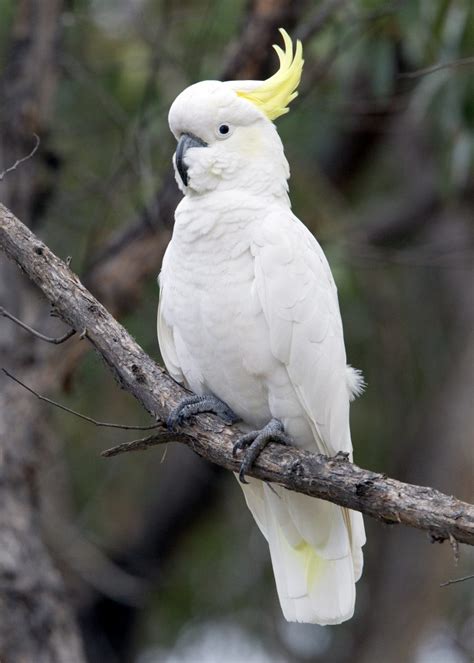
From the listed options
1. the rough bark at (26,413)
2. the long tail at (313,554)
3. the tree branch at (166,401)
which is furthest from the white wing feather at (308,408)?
the rough bark at (26,413)

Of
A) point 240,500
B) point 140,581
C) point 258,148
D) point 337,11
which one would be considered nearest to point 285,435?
point 258,148

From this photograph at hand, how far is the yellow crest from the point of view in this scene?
8.79 ft

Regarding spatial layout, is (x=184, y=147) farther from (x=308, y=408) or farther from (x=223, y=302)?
(x=308, y=408)

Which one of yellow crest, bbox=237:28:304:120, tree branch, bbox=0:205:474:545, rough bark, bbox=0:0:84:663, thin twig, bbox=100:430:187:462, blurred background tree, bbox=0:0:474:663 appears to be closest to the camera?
tree branch, bbox=0:205:474:545

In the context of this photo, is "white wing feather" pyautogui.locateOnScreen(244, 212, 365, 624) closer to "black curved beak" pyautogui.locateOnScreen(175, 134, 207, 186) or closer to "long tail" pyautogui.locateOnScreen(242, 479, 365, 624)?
"long tail" pyautogui.locateOnScreen(242, 479, 365, 624)

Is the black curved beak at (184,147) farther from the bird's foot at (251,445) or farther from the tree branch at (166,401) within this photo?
Answer: the bird's foot at (251,445)

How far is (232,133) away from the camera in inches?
104

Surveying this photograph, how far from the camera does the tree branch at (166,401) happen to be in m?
2.14

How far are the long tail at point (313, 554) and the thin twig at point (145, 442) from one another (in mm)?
455

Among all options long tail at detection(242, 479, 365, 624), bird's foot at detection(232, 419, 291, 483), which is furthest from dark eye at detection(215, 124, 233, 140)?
long tail at detection(242, 479, 365, 624)

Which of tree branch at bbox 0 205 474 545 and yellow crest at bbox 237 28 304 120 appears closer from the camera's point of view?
tree branch at bbox 0 205 474 545

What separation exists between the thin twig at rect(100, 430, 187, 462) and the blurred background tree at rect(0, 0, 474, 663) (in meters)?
1.25

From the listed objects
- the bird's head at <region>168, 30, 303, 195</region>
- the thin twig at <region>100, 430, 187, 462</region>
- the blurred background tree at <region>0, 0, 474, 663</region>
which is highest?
the bird's head at <region>168, 30, 303, 195</region>

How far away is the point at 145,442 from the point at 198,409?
0.20 m
